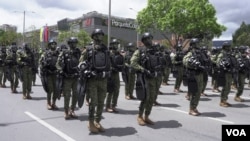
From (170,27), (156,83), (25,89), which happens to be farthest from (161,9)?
(156,83)

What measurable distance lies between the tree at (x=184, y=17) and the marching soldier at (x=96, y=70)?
29845 mm

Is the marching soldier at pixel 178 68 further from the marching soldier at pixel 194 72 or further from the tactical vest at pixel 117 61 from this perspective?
the marching soldier at pixel 194 72

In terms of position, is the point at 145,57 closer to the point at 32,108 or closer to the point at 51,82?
the point at 51,82

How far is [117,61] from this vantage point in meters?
10.7

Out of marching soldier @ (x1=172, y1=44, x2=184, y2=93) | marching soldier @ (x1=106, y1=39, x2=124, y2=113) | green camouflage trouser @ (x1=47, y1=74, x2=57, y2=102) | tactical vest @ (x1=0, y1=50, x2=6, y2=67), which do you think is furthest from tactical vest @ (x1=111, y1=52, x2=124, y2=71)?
tactical vest @ (x1=0, y1=50, x2=6, y2=67)

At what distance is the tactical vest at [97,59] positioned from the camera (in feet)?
24.5

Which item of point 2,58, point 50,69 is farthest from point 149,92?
point 2,58

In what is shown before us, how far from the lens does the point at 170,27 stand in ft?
123

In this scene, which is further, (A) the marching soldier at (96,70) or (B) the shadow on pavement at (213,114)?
(B) the shadow on pavement at (213,114)

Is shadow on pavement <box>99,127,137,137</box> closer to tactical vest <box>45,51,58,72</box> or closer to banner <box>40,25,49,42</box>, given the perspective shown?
tactical vest <box>45,51,58,72</box>

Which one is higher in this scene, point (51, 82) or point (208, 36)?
point (208, 36)

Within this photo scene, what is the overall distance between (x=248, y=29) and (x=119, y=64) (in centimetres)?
8931

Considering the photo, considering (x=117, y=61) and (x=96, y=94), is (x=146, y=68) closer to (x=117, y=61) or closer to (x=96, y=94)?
(x=96, y=94)

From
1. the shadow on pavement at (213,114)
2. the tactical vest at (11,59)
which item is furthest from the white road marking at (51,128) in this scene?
the tactical vest at (11,59)
